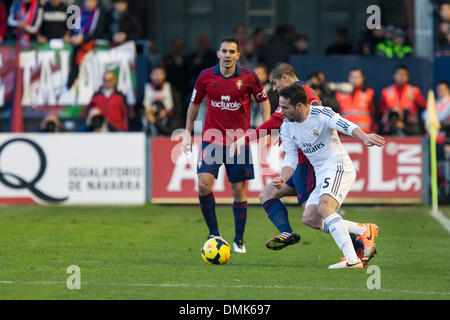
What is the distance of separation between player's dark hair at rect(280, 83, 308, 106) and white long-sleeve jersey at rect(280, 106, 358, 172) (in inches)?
8.1

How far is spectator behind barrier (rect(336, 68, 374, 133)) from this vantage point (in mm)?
16562

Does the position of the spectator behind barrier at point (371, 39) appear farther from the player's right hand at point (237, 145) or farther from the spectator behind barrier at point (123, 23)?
the player's right hand at point (237, 145)

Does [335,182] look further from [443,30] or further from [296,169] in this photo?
[443,30]

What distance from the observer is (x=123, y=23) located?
1819 centimetres

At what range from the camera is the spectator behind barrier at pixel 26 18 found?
17891mm

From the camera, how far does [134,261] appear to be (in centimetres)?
945

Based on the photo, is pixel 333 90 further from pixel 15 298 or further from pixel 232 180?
pixel 15 298

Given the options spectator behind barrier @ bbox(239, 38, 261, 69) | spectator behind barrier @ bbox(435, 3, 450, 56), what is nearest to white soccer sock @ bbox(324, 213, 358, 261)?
spectator behind barrier @ bbox(239, 38, 261, 69)

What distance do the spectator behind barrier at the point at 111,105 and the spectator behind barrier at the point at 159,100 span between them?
38cm

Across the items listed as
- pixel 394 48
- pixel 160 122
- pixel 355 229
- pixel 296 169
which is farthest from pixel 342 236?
pixel 394 48

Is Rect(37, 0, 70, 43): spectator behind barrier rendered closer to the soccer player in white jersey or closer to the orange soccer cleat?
the soccer player in white jersey

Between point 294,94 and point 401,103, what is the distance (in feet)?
28.2

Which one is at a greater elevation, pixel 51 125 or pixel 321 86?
pixel 321 86
